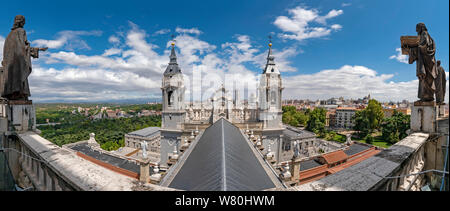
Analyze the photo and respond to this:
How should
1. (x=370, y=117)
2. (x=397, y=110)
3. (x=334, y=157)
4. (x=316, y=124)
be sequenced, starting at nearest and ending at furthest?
(x=334, y=157)
(x=370, y=117)
(x=316, y=124)
(x=397, y=110)

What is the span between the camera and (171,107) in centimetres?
2156

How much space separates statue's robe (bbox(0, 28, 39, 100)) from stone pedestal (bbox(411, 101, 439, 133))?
10.5 metres

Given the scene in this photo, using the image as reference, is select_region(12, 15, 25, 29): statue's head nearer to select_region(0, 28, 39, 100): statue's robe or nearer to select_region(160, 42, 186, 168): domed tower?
select_region(0, 28, 39, 100): statue's robe

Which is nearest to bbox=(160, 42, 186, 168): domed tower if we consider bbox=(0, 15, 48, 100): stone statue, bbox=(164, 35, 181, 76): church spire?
bbox=(164, 35, 181, 76): church spire

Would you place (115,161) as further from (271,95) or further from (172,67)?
(271,95)

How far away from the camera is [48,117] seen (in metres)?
93.8

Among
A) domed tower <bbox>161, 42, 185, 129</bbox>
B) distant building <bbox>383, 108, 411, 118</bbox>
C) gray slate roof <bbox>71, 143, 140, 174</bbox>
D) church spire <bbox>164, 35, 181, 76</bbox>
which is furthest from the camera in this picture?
distant building <bbox>383, 108, 411, 118</bbox>

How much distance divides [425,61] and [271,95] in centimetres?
1641

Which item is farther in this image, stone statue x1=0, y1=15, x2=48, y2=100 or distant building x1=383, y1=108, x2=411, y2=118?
distant building x1=383, y1=108, x2=411, y2=118

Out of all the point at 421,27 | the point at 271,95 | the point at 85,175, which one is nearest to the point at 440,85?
the point at 421,27

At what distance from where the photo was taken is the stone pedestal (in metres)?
4.52
